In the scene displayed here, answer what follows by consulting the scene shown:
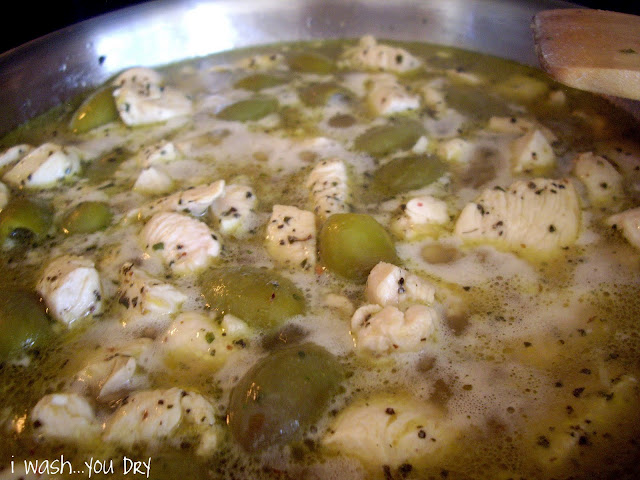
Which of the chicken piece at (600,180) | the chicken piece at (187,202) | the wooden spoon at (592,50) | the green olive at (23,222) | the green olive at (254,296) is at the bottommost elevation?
the chicken piece at (600,180)

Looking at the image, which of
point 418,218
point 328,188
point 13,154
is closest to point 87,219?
point 13,154

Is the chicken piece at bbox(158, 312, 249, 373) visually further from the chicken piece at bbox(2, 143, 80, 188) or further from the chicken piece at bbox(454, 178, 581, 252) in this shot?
the chicken piece at bbox(2, 143, 80, 188)

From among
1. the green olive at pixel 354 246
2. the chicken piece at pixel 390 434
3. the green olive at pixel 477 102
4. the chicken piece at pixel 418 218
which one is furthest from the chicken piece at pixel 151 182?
the green olive at pixel 477 102

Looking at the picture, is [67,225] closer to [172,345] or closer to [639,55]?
[172,345]

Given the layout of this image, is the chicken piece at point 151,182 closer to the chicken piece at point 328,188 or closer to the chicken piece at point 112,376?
the chicken piece at point 328,188

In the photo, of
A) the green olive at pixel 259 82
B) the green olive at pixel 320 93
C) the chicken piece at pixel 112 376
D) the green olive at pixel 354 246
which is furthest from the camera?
the green olive at pixel 259 82

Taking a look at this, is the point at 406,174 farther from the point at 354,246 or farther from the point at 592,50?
the point at 592,50
